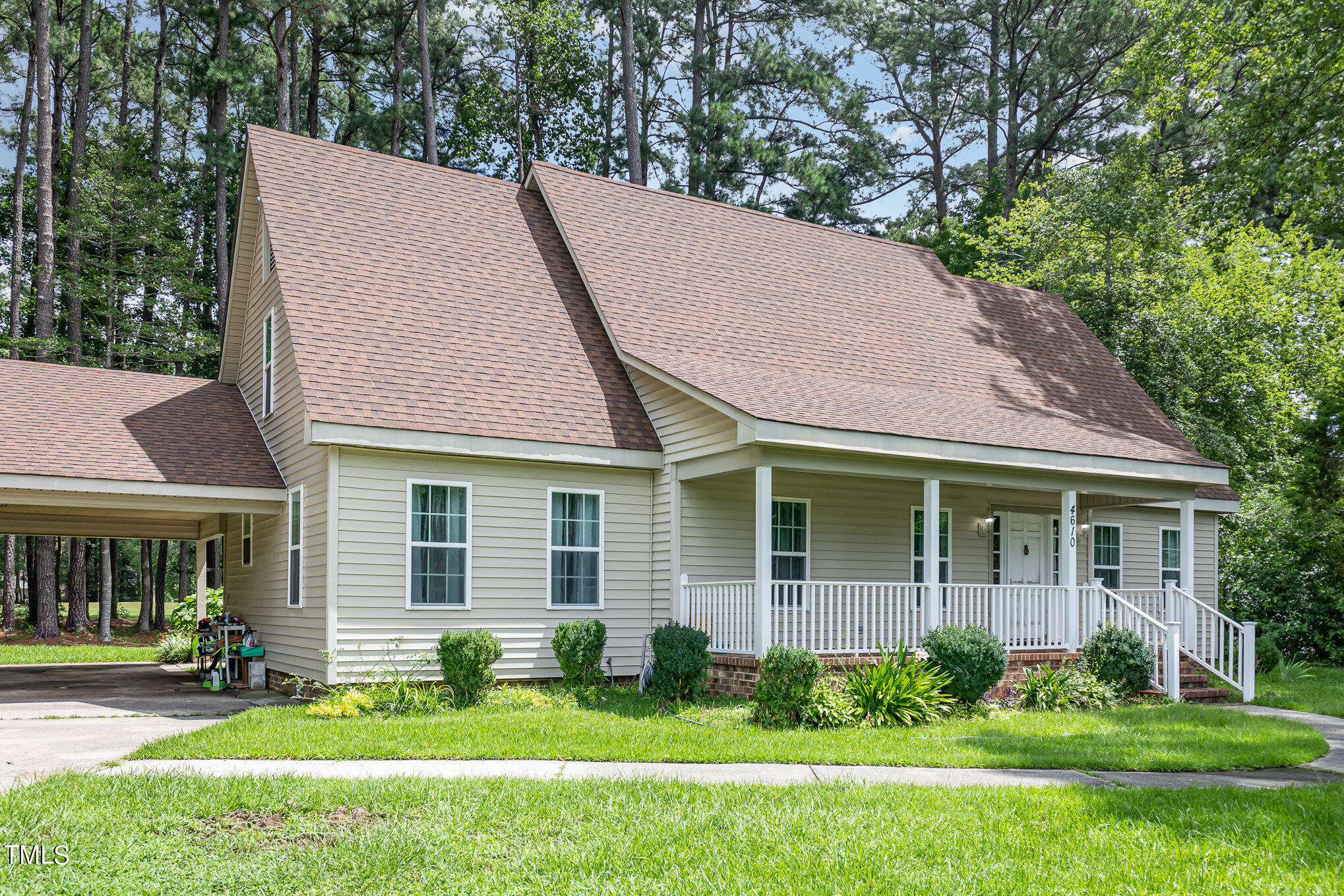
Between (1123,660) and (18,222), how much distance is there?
30.0 meters

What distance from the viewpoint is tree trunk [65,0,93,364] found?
28344mm

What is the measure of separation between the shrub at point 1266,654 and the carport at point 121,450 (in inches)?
719

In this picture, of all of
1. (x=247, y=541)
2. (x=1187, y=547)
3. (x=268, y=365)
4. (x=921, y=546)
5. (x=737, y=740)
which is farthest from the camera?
(x=921, y=546)

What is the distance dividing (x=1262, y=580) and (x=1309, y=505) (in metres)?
2.89

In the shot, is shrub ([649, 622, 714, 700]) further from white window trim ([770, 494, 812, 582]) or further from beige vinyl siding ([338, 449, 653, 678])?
white window trim ([770, 494, 812, 582])

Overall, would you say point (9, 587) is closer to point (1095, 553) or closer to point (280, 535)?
point (280, 535)

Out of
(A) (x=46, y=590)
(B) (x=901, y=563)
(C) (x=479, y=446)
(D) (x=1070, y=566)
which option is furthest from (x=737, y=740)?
(A) (x=46, y=590)

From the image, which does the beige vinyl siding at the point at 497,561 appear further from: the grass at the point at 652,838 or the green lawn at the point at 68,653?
the green lawn at the point at 68,653

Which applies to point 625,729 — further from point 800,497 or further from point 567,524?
point 800,497

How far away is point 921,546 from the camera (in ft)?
56.3

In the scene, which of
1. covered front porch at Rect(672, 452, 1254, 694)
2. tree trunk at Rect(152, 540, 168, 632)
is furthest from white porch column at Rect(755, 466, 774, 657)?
tree trunk at Rect(152, 540, 168, 632)

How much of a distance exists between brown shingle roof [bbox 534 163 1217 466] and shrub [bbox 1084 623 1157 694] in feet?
8.90

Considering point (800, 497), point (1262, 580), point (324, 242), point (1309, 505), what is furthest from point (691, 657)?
point (1262, 580)

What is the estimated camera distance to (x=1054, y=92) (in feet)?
113
